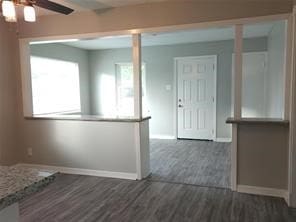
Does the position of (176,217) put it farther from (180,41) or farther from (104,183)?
(180,41)

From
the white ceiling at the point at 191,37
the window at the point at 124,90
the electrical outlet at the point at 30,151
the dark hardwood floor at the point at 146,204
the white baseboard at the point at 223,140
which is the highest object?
the white ceiling at the point at 191,37

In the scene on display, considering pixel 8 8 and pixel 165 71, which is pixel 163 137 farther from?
pixel 8 8

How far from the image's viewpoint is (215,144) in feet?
19.6

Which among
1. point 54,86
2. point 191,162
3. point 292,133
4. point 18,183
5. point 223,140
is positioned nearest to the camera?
point 18,183

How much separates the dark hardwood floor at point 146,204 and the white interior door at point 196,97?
120 inches

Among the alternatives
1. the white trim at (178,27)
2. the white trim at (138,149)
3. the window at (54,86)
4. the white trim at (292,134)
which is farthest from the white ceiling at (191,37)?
the white trim at (292,134)

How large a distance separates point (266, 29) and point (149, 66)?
288 centimetres

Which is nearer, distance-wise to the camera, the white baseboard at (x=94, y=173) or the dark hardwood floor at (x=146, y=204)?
the dark hardwood floor at (x=146, y=204)

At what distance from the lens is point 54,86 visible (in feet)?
19.8

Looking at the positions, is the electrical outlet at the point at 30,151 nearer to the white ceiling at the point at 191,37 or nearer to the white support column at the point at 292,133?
the white ceiling at the point at 191,37

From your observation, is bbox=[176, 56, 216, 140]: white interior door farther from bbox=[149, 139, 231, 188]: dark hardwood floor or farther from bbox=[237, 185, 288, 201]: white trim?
bbox=[237, 185, 288, 201]: white trim

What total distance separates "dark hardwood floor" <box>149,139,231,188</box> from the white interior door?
35 cm

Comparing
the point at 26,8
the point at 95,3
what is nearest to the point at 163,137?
the point at 95,3

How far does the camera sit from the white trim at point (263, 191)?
3.13 m
